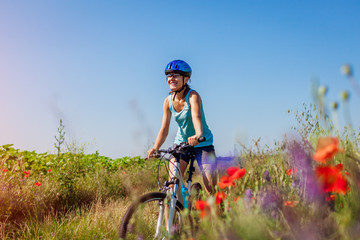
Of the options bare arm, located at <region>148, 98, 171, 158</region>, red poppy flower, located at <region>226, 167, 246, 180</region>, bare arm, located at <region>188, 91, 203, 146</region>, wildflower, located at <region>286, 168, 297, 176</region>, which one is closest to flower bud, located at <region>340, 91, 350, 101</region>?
red poppy flower, located at <region>226, 167, 246, 180</region>

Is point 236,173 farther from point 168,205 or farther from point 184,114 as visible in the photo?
point 184,114

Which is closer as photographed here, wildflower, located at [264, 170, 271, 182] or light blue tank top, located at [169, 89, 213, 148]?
wildflower, located at [264, 170, 271, 182]

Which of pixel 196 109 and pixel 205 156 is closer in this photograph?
pixel 196 109

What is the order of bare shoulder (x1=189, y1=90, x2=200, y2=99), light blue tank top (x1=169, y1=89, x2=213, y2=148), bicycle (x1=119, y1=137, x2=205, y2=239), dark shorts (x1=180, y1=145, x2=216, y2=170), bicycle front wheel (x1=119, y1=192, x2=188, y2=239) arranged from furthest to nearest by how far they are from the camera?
light blue tank top (x1=169, y1=89, x2=213, y2=148) < bare shoulder (x1=189, y1=90, x2=200, y2=99) < dark shorts (x1=180, y1=145, x2=216, y2=170) < bicycle (x1=119, y1=137, x2=205, y2=239) < bicycle front wheel (x1=119, y1=192, x2=188, y2=239)

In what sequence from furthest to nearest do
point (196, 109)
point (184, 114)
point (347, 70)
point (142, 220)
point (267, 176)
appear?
point (184, 114)
point (196, 109)
point (142, 220)
point (267, 176)
point (347, 70)

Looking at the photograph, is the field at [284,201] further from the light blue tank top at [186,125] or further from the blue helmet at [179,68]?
the blue helmet at [179,68]

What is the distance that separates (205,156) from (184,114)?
1.91 feet

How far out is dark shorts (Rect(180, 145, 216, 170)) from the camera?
148 inches

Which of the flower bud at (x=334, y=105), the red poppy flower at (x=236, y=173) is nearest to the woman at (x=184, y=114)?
the red poppy flower at (x=236, y=173)

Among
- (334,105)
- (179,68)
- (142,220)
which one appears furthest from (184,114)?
(334,105)

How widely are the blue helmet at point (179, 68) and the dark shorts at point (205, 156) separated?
0.96 metres

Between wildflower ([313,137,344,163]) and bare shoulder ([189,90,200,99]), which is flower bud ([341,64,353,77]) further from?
bare shoulder ([189,90,200,99])

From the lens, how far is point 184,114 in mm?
4020

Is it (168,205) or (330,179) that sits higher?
(330,179)
